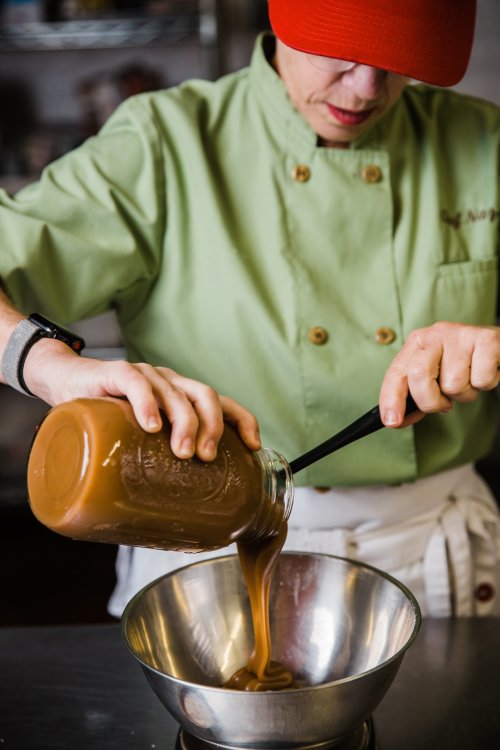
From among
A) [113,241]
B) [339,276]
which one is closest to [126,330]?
[113,241]

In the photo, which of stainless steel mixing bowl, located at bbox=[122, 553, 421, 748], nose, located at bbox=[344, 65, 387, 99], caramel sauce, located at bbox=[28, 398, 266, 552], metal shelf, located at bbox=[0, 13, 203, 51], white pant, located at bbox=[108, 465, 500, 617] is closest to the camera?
caramel sauce, located at bbox=[28, 398, 266, 552]

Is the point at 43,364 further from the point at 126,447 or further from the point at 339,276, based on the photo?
the point at 339,276

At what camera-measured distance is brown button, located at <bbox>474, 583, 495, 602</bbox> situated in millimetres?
1483

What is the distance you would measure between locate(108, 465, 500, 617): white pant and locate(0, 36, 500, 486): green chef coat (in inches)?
2.1

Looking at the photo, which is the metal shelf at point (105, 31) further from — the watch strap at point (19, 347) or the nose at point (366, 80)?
the watch strap at point (19, 347)

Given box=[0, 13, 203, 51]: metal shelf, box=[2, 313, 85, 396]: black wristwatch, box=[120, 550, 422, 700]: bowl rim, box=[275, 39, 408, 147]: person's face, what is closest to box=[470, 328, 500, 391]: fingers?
box=[120, 550, 422, 700]: bowl rim

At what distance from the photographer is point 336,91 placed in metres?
1.23

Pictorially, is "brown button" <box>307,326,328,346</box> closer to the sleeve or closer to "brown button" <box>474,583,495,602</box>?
the sleeve

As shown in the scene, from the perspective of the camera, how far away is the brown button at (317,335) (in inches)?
53.6

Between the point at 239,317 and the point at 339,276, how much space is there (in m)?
0.17

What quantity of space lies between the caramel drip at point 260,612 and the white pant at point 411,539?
1.16 ft

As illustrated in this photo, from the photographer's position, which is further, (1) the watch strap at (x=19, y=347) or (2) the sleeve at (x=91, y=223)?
(2) the sleeve at (x=91, y=223)

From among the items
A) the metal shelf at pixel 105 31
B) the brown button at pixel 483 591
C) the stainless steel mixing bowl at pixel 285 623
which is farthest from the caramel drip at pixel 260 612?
the metal shelf at pixel 105 31

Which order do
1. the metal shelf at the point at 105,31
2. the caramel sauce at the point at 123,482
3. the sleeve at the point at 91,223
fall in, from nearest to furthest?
the caramel sauce at the point at 123,482, the sleeve at the point at 91,223, the metal shelf at the point at 105,31
